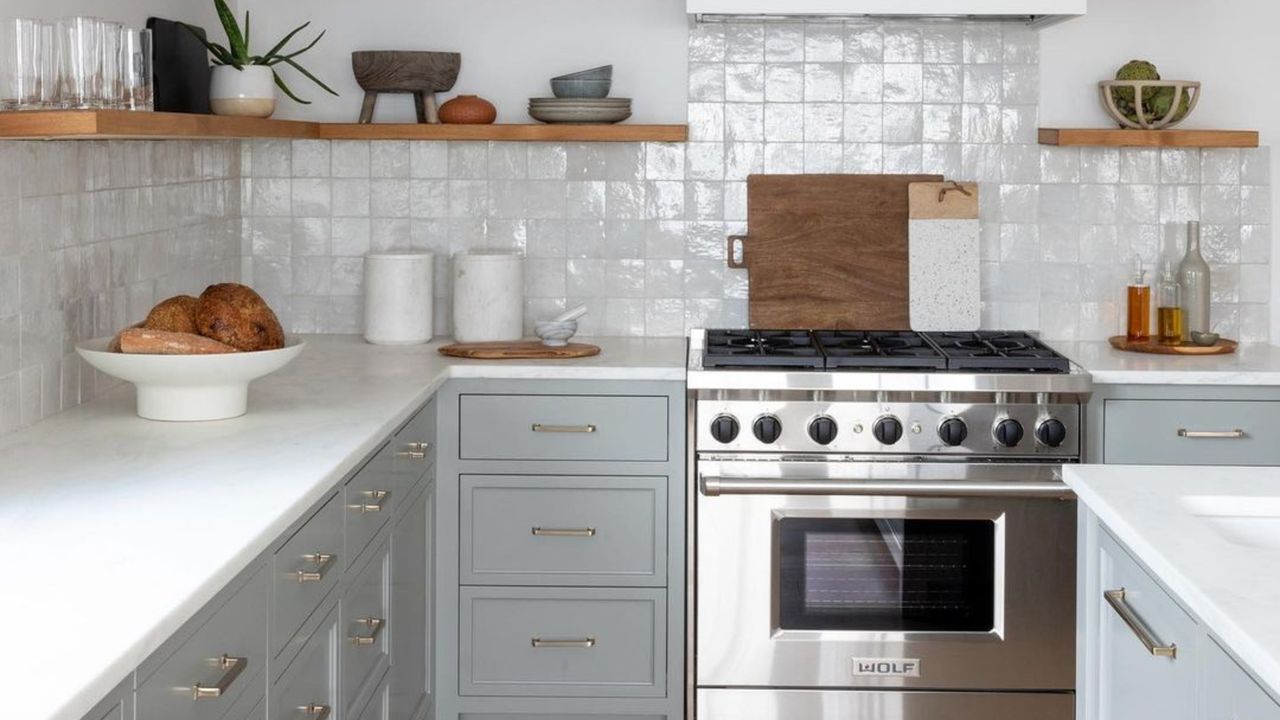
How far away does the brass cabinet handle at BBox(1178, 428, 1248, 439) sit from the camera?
3617mm

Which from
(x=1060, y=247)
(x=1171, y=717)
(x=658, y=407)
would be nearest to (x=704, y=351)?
(x=658, y=407)

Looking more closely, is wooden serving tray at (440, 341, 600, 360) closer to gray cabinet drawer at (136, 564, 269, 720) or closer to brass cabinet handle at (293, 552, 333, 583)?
brass cabinet handle at (293, 552, 333, 583)

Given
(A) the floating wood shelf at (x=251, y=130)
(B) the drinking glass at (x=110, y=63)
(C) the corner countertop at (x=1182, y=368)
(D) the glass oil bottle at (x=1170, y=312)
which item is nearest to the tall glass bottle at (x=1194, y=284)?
(D) the glass oil bottle at (x=1170, y=312)

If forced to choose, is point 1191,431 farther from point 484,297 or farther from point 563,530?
point 484,297

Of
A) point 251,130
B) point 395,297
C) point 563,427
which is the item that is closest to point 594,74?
point 395,297

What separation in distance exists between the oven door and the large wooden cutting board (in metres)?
0.71

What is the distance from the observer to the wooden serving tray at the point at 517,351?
3.75m

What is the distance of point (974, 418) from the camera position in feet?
11.8

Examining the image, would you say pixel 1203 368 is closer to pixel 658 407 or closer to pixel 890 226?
pixel 890 226

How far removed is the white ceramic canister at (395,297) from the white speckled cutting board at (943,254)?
1282 mm

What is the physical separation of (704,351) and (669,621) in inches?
25.2

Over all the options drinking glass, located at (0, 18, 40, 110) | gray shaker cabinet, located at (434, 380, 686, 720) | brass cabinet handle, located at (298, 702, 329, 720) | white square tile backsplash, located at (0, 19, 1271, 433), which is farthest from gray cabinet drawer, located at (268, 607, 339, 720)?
white square tile backsplash, located at (0, 19, 1271, 433)

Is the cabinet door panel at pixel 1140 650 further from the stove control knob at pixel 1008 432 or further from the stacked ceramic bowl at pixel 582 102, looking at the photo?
the stacked ceramic bowl at pixel 582 102

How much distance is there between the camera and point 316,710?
2.48 m
